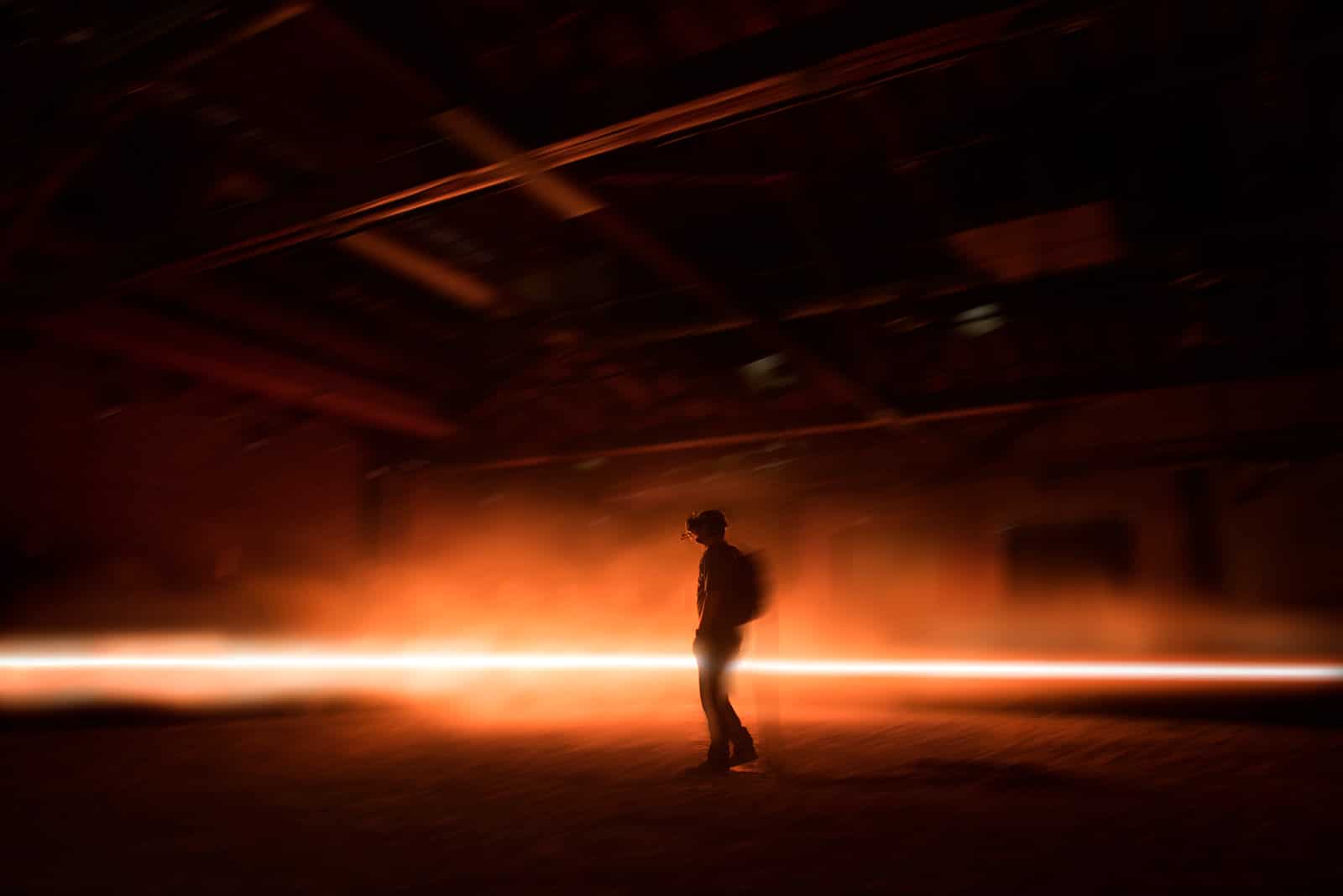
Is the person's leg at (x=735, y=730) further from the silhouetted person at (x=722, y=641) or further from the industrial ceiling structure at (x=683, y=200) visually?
the industrial ceiling structure at (x=683, y=200)

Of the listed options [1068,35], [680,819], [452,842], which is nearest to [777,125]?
[1068,35]

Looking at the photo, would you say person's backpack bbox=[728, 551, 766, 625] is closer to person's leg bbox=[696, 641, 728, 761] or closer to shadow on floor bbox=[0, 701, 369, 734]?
person's leg bbox=[696, 641, 728, 761]

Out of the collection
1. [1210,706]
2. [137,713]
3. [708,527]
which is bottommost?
[1210,706]

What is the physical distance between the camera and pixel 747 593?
5.97 metres

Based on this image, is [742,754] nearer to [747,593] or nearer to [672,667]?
[747,593]

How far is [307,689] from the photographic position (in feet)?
30.6

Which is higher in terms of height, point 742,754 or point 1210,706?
point 742,754

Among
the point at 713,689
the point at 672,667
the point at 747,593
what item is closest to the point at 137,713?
the point at 713,689

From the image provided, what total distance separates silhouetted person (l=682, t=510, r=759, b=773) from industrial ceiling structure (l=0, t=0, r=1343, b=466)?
2.44 meters

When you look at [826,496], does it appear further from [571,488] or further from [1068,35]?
[1068,35]

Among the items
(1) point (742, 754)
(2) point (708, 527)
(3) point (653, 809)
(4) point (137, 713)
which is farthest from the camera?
(4) point (137, 713)

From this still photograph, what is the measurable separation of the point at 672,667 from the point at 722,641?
21.4 ft

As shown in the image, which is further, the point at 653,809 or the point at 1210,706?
the point at 1210,706

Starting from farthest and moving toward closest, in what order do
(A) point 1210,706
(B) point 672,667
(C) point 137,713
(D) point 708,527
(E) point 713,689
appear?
(B) point 672,667 → (A) point 1210,706 → (C) point 137,713 → (D) point 708,527 → (E) point 713,689
